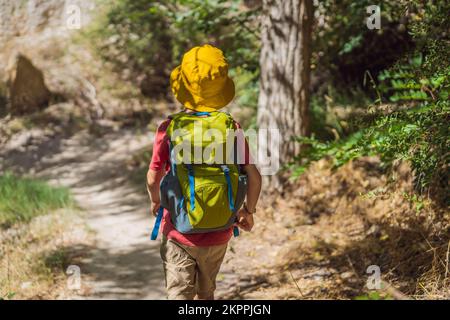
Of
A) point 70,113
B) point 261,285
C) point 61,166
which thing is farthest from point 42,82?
point 261,285

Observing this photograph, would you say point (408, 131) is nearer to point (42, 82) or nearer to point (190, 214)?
point (190, 214)

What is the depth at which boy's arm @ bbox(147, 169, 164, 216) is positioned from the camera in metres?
2.85

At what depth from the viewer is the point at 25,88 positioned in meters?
11.7

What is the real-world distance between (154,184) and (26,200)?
429 centimetres

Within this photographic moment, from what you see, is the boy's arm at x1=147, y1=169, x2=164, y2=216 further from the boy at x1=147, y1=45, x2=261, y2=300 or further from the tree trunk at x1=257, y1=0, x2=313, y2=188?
the tree trunk at x1=257, y1=0, x2=313, y2=188

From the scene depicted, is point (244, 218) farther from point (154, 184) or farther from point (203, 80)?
point (203, 80)

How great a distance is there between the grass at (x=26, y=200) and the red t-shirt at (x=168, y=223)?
3.83 m

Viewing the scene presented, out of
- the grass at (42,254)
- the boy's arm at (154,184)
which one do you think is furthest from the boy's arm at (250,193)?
the grass at (42,254)

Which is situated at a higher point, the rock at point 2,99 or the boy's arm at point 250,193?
the rock at point 2,99

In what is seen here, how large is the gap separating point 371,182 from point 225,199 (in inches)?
131

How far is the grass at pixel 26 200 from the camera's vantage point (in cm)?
627

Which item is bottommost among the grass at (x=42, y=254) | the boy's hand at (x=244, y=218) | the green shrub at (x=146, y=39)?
the grass at (x=42, y=254)

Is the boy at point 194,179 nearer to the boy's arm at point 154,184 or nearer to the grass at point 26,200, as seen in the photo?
the boy's arm at point 154,184

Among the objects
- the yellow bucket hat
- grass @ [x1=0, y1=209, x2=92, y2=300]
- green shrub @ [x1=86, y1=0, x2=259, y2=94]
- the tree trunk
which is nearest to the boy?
the yellow bucket hat
